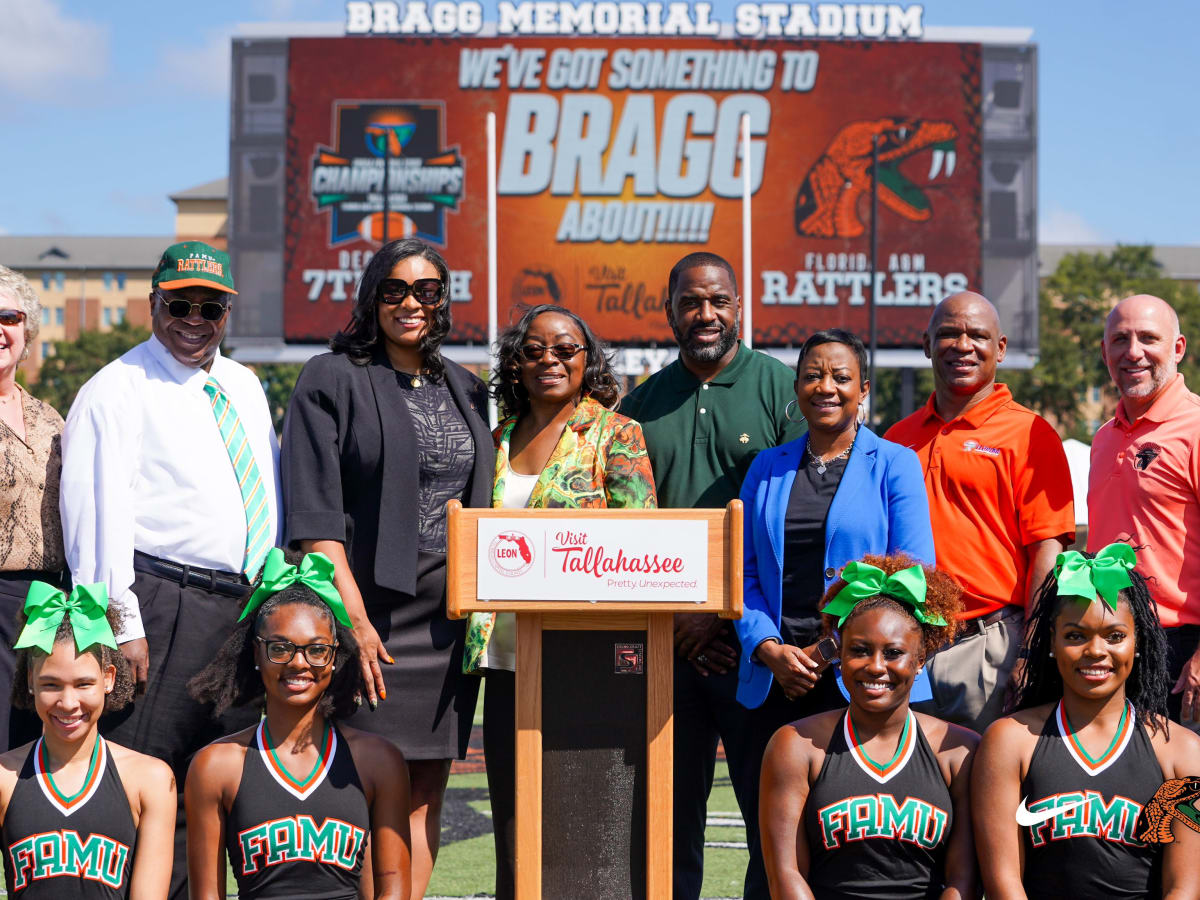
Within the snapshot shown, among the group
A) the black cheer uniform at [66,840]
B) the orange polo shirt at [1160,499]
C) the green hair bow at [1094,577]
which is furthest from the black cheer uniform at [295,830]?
the orange polo shirt at [1160,499]

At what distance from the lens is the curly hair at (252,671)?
4.19 m

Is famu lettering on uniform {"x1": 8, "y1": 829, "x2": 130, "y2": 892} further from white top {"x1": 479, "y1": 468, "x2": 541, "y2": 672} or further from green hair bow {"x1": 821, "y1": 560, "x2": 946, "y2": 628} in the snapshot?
green hair bow {"x1": 821, "y1": 560, "x2": 946, "y2": 628}

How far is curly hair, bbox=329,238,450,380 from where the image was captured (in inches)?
179

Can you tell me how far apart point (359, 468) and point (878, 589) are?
65.6 inches

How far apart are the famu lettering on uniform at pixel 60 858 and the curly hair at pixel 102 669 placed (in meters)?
0.41

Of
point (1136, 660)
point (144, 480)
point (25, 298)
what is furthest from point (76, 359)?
point (1136, 660)

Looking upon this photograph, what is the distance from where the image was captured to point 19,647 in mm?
4051

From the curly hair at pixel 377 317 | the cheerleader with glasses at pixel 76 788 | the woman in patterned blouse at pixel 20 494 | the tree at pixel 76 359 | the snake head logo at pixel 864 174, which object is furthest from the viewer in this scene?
the tree at pixel 76 359

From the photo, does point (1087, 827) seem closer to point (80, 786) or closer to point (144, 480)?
point (80, 786)

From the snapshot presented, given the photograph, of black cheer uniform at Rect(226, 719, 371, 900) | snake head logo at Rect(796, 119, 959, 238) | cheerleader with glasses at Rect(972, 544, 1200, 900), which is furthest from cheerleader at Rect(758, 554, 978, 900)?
snake head logo at Rect(796, 119, 959, 238)

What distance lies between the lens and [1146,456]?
4.86m

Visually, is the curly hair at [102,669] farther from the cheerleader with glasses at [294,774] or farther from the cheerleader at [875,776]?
the cheerleader at [875,776]

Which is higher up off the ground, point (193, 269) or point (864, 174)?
point (864, 174)

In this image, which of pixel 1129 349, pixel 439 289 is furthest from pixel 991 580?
pixel 439 289
